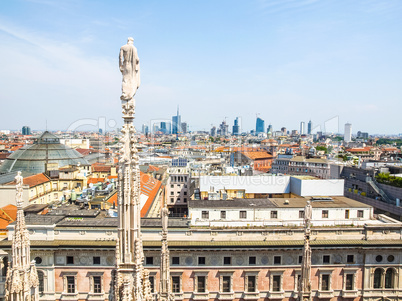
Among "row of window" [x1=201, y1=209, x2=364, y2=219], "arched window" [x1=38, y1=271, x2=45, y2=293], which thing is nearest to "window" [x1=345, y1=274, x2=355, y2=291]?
"row of window" [x1=201, y1=209, x2=364, y2=219]

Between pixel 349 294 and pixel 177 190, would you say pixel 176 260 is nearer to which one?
pixel 349 294

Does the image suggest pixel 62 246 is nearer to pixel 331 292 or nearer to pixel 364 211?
pixel 331 292

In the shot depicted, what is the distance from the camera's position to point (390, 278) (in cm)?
2459

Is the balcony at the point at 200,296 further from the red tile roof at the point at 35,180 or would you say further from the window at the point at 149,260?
the red tile roof at the point at 35,180

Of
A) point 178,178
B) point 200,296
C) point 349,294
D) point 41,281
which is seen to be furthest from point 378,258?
point 178,178

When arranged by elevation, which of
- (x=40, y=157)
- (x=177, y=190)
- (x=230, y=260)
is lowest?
(x=177, y=190)

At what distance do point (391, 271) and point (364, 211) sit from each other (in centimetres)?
580

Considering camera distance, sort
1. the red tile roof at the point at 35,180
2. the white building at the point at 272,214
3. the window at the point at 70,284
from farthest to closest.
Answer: the red tile roof at the point at 35,180 → the white building at the point at 272,214 → the window at the point at 70,284

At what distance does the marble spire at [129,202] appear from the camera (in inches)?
259

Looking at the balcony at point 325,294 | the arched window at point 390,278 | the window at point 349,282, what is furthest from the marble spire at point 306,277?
the arched window at point 390,278

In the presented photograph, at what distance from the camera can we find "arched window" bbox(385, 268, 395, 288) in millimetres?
24484

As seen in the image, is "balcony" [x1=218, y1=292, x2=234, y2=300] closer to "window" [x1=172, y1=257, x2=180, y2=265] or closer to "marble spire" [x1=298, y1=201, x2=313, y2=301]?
"window" [x1=172, y1=257, x2=180, y2=265]

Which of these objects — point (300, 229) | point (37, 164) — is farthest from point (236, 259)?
point (37, 164)

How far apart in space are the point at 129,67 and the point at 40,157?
2474 inches
